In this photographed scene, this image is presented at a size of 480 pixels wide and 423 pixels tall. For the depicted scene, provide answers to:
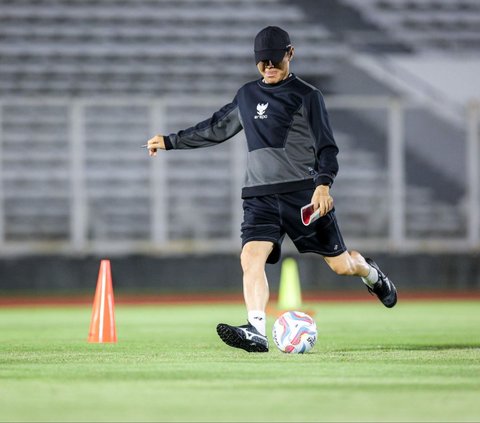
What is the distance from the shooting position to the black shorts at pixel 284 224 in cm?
821

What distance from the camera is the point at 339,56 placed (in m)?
21.6

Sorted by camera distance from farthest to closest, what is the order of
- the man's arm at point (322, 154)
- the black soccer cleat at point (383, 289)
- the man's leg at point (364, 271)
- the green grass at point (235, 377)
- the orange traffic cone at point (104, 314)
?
the orange traffic cone at point (104, 314), the black soccer cleat at point (383, 289), the man's leg at point (364, 271), the man's arm at point (322, 154), the green grass at point (235, 377)

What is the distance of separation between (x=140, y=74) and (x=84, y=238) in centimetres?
419

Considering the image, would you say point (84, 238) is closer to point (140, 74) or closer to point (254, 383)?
point (140, 74)

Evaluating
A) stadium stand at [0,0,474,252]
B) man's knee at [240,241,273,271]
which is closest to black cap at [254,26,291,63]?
man's knee at [240,241,273,271]

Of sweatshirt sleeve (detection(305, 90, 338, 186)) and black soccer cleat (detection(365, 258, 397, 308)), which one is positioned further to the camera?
black soccer cleat (detection(365, 258, 397, 308))

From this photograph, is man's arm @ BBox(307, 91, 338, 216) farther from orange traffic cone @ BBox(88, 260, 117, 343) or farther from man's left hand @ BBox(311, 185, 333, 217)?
orange traffic cone @ BBox(88, 260, 117, 343)

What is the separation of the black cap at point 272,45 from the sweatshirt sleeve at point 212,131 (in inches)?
19.2

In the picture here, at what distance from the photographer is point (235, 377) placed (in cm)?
671

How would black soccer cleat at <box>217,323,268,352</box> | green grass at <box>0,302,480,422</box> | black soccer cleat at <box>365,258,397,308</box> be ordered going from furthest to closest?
black soccer cleat at <box>365,258,397,308</box> → black soccer cleat at <box>217,323,268,352</box> → green grass at <box>0,302,480,422</box>

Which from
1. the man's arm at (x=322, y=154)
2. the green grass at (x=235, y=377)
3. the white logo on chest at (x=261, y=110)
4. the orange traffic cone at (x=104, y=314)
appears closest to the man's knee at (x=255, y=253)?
the man's arm at (x=322, y=154)

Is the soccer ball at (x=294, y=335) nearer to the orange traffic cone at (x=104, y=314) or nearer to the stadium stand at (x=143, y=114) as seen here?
the orange traffic cone at (x=104, y=314)

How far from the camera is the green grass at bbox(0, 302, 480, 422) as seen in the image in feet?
18.1

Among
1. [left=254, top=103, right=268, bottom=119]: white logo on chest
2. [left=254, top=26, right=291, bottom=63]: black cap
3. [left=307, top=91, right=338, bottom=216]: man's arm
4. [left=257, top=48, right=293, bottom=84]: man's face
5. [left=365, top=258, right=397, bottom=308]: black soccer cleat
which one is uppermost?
[left=254, top=26, right=291, bottom=63]: black cap
